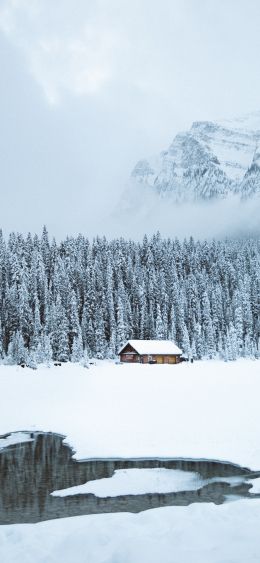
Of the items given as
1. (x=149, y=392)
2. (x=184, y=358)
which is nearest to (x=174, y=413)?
(x=149, y=392)

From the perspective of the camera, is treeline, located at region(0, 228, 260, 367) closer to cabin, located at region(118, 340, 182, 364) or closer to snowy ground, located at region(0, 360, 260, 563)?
cabin, located at region(118, 340, 182, 364)

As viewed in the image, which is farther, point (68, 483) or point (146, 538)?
point (68, 483)

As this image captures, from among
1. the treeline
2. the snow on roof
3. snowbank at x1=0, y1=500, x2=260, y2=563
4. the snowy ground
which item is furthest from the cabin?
snowbank at x1=0, y1=500, x2=260, y2=563

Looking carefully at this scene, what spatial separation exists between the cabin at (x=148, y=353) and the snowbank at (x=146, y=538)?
224ft

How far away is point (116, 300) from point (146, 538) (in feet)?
349

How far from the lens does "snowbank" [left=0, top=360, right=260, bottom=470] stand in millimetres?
27797

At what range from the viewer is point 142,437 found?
30453mm

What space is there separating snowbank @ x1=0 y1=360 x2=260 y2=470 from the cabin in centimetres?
2281

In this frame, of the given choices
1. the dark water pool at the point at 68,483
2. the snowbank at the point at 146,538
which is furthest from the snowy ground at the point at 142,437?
the dark water pool at the point at 68,483

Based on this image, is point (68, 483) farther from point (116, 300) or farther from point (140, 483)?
point (116, 300)

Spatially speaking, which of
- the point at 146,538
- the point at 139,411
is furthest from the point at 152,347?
the point at 146,538

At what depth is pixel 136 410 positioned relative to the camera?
38.6 meters

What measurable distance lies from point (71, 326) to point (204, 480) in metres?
74.7

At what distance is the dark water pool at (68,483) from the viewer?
17.8m
